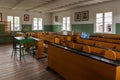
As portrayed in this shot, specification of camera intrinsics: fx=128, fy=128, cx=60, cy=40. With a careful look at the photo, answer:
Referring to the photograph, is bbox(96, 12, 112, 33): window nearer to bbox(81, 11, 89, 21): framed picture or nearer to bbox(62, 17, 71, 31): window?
bbox(81, 11, 89, 21): framed picture

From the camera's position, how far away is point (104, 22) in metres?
8.10

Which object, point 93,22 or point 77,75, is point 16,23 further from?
point 77,75

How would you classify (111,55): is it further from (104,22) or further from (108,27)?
(104,22)

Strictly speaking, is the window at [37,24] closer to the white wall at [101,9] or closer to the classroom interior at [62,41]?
the classroom interior at [62,41]

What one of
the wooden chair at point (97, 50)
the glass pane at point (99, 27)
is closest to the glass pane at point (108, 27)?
the glass pane at point (99, 27)

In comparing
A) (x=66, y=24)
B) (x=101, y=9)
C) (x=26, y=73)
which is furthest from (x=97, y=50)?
(x=66, y=24)

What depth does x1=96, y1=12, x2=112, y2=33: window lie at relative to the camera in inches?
305

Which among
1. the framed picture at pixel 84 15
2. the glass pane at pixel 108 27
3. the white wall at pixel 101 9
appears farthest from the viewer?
the framed picture at pixel 84 15

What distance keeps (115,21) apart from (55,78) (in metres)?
5.46

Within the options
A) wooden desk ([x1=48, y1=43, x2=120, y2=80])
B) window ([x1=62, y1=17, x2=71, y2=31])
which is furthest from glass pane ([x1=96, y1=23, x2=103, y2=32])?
wooden desk ([x1=48, y1=43, x2=120, y2=80])

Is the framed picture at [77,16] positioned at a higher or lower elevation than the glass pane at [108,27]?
higher

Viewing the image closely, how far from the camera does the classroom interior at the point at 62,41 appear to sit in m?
2.46

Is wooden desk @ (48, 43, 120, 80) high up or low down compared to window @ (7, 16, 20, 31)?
down

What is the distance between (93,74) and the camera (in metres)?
2.25
